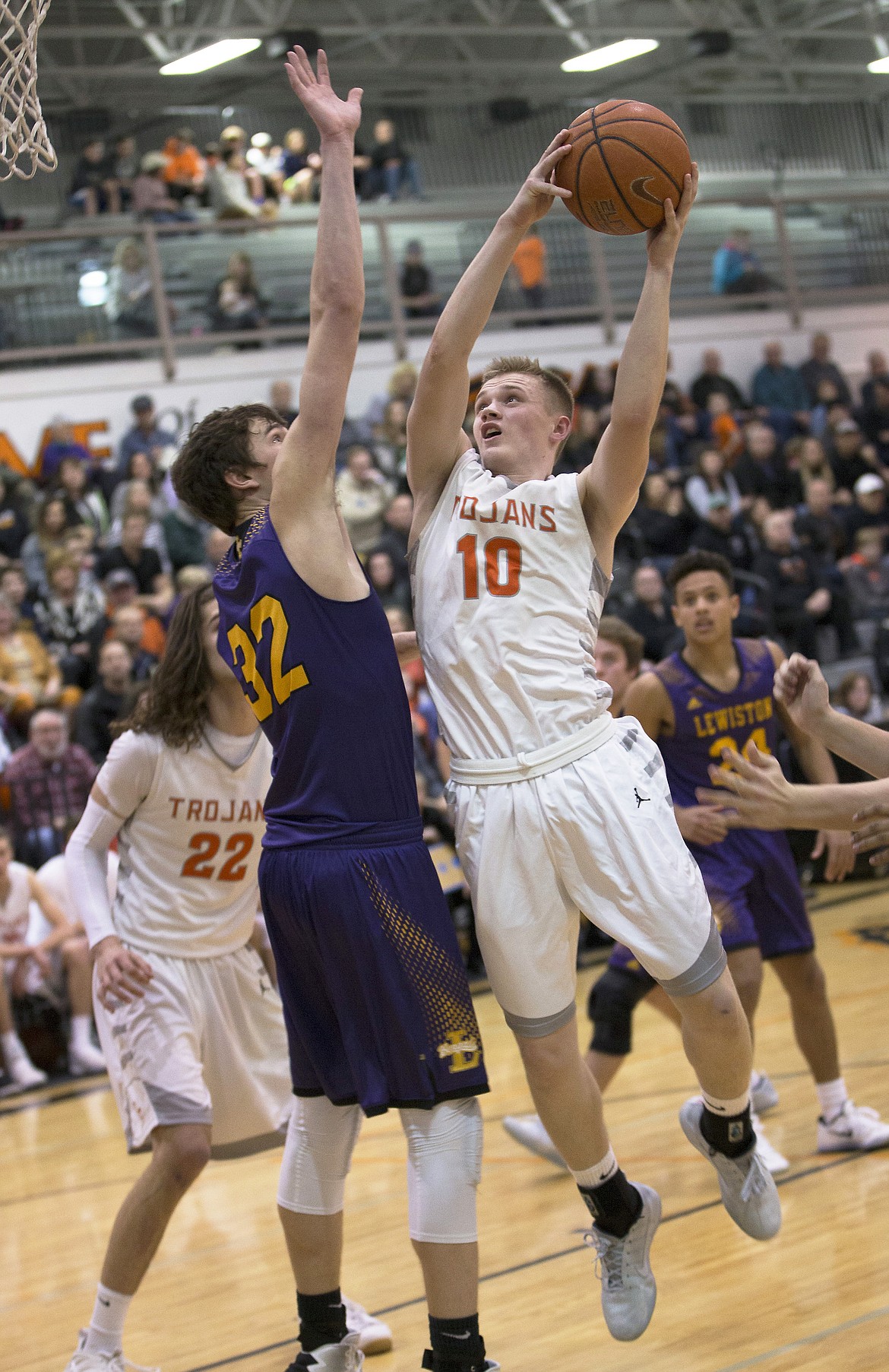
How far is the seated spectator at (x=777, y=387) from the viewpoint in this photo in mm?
17125

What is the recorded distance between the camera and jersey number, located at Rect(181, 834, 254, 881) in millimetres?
4434

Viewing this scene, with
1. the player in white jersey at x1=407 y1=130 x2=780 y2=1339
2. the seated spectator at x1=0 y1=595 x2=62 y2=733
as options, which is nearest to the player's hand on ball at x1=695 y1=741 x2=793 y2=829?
the player in white jersey at x1=407 y1=130 x2=780 y2=1339

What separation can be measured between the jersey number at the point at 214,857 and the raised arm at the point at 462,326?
126 centimetres

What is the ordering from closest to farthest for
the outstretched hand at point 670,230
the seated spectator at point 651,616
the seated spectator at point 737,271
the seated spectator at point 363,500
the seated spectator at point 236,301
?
1. the outstretched hand at point 670,230
2. the seated spectator at point 651,616
3. the seated spectator at point 363,500
4. the seated spectator at point 236,301
5. the seated spectator at point 737,271

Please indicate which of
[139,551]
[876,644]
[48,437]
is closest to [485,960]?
[139,551]

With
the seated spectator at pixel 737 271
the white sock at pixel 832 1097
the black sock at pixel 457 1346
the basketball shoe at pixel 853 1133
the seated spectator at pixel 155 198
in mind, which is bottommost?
the basketball shoe at pixel 853 1133

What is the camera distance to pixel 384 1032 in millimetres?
3371

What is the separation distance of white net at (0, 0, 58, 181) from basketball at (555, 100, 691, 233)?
1468mm

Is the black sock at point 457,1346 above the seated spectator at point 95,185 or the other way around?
the other way around

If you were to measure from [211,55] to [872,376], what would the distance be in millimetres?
8608

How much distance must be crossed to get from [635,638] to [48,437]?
867 cm

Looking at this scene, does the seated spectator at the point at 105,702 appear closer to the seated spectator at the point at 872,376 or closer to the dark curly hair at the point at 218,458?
the dark curly hair at the point at 218,458

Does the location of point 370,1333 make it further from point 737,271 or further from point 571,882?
point 737,271

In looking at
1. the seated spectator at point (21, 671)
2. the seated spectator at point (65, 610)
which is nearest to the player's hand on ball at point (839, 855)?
the seated spectator at point (21, 671)
